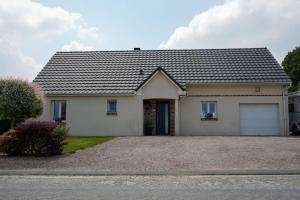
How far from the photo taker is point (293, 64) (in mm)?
58062

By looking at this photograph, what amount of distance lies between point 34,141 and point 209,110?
48.2ft

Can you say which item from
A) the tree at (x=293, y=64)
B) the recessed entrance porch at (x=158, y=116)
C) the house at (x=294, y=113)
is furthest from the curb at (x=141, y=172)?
the tree at (x=293, y=64)

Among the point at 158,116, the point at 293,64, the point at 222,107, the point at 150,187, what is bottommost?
the point at 150,187

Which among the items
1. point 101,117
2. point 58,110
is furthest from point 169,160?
point 58,110

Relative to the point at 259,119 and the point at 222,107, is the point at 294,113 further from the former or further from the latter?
the point at 222,107

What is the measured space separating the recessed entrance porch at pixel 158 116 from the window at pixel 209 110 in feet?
7.48

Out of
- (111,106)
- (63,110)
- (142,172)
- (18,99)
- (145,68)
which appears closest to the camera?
(142,172)

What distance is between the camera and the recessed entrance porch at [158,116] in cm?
2558

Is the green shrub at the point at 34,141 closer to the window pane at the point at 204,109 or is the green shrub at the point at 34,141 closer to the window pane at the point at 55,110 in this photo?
the window pane at the point at 55,110

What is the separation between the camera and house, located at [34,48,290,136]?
25.0m

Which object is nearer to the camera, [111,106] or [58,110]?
[111,106]

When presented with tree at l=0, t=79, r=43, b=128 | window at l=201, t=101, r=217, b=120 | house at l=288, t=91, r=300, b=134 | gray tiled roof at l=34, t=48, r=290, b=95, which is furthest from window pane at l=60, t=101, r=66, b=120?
house at l=288, t=91, r=300, b=134

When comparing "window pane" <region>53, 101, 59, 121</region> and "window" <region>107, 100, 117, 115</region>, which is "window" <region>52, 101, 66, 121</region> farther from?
"window" <region>107, 100, 117, 115</region>

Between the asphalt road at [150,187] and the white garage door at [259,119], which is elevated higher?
the white garage door at [259,119]
